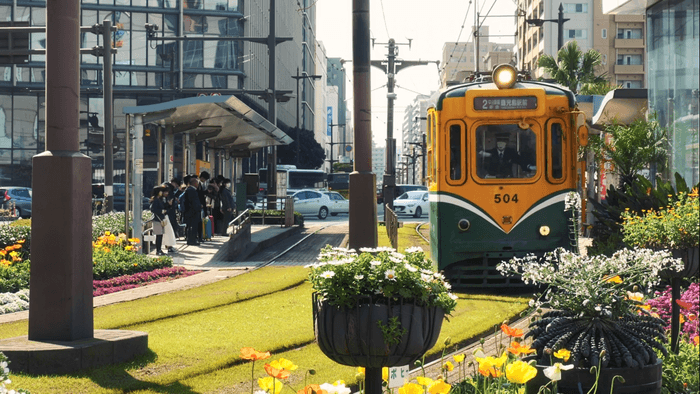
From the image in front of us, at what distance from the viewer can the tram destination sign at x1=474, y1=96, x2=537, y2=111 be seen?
39.2 ft

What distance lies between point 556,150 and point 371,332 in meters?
8.36

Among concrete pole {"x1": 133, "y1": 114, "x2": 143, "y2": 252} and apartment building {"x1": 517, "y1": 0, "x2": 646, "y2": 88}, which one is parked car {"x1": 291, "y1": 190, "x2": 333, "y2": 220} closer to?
concrete pole {"x1": 133, "y1": 114, "x2": 143, "y2": 252}

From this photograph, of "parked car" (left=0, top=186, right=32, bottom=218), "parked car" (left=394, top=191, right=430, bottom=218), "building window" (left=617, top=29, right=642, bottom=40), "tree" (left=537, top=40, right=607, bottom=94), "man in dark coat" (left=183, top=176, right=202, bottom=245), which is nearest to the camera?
"man in dark coat" (left=183, top=176, right=202, bottom=245)

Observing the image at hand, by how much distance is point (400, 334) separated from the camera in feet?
13.9

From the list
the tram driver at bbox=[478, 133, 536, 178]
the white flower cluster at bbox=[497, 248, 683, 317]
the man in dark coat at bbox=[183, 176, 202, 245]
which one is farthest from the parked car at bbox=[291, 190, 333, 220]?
the white flower cluster at bbox=[497, 248, 683, 317]

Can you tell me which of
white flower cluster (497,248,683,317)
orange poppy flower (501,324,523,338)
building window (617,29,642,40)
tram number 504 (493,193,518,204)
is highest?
building window (617,29,642,40)

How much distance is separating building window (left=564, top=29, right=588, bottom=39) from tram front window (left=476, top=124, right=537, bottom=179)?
7441 cm

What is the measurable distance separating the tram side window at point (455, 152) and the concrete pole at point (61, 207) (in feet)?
20.8

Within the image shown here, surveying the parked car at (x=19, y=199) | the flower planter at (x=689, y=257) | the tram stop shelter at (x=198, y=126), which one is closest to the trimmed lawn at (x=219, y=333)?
the flower planter at (x=689, y=257)

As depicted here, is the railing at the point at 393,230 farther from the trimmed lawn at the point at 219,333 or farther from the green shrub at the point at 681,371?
the green shrub at the point at 681,371

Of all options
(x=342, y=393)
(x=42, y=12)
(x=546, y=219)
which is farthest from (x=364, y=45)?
(x=42, y=12)

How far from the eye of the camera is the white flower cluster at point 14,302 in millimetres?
11141

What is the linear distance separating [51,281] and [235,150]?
84.8ft

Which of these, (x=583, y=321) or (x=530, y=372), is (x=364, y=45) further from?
(x=530, y=372)
